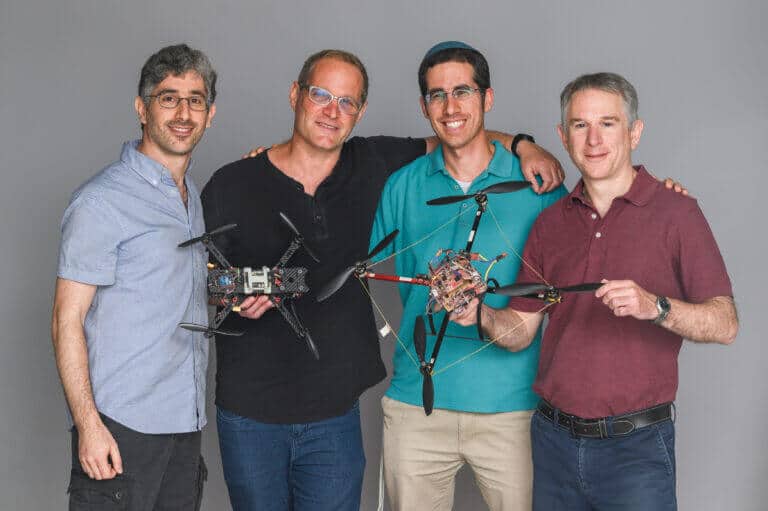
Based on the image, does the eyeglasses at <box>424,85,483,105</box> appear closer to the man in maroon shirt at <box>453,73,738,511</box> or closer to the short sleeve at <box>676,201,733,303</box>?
the man in maroon shirt at <box>453,73,738,511</box>

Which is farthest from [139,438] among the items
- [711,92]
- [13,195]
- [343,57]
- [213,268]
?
[711,92]

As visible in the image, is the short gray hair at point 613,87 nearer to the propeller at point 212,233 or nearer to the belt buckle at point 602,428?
the belt buckle at point 602,428

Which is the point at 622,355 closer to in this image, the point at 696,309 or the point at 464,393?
the point at 696,309

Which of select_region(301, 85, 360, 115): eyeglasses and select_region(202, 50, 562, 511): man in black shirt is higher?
select_region(301, 85, 360, 115): eyeglasses

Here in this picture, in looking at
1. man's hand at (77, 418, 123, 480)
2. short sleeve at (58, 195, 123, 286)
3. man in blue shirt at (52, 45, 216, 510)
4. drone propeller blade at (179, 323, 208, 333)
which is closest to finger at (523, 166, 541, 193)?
man in blue shirt at (52, 45, 216, 510)

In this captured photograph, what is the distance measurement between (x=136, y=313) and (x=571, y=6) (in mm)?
3522

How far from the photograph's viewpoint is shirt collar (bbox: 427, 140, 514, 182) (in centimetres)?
390

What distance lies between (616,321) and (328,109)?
5.36ft

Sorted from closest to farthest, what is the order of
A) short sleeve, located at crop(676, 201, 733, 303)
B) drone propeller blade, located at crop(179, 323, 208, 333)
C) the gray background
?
short sleeve, located at crop(676, 201, 733, 303) < drone propeller blade, located at crop(179, 323, 208, 333) < the gray background

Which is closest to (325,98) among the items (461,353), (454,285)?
(454,285)

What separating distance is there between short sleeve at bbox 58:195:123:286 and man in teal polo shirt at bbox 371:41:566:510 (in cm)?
137

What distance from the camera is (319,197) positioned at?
13.0ft

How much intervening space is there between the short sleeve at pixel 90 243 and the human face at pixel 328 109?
100cm

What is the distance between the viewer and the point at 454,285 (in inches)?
135
